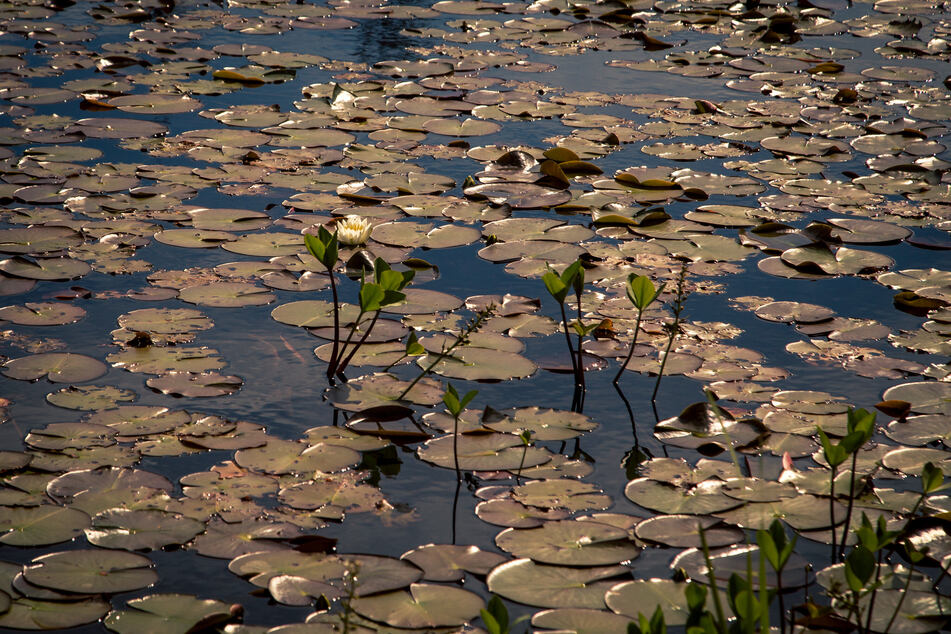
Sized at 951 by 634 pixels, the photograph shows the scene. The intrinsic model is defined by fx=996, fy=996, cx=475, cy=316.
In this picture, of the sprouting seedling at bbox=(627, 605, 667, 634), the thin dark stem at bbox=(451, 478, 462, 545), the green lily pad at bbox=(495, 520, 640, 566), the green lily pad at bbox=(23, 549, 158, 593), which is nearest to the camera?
the sprouting seedling at bbox=(627, 605, 667, 634)

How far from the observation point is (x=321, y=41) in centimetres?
624

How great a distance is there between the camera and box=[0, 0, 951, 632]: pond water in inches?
80.3

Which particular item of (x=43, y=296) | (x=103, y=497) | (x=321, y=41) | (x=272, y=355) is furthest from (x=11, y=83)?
(x=103, y=497)

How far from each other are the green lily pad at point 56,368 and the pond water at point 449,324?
2cm

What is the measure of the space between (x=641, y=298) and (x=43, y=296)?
189cm

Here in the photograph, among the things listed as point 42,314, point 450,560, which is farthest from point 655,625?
point 42,314

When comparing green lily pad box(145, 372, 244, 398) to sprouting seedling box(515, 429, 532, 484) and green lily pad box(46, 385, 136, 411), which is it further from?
sprouting seedling box(515, 429, 532, 484)

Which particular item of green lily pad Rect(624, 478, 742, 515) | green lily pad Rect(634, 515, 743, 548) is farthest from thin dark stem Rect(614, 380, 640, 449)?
green lily pad Rect(634, 515, 743, 548)

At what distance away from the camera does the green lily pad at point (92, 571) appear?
6.29 ft

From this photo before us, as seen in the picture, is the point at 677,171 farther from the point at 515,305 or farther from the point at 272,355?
the point at 272,355

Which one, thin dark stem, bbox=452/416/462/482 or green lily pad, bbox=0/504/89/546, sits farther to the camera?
thin dark stem, bbox=452/416/462/482

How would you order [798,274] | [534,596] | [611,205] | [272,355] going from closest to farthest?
[534,596] → [272,355] → [798,274] → [611,205]

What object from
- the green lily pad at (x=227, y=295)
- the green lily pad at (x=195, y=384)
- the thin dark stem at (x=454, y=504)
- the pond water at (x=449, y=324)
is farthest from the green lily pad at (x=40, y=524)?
the green lily pad at (x=227, y=295)

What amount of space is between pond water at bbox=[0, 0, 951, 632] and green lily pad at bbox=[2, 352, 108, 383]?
0.02 metres
